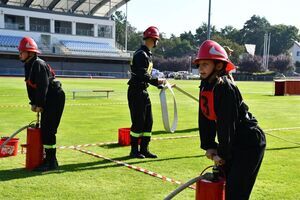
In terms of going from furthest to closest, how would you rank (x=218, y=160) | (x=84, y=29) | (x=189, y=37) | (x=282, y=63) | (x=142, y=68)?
(x=189, y=37) → (x=282, y=63) → (x=84, y=29) → (x=142, y=68) → (x=218, y=160)

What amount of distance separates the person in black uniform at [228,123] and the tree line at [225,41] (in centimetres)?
9423

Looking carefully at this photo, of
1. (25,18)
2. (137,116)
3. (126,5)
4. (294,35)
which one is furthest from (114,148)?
(294,35)

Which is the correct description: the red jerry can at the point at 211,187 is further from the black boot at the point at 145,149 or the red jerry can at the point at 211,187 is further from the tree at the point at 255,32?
the tree at the point at 255,32

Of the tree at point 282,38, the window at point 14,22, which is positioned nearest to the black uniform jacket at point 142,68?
the window at point 14,22

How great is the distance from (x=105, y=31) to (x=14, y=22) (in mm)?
16903

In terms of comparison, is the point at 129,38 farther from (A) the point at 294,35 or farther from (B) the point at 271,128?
(B) the point at 271,128

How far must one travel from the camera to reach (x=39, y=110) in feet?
21.5

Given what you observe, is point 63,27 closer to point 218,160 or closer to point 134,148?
point 134,148

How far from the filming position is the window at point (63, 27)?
234 ft

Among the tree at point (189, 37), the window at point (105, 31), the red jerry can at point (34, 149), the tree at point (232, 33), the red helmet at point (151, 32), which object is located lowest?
the red jerry can at point (34, 149)

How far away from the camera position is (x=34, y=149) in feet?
22.1

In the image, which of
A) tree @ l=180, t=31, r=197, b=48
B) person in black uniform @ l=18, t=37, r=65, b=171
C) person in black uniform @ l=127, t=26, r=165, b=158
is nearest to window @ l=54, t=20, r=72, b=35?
person in black uniform @ l=127, t=26, r=165, b=158

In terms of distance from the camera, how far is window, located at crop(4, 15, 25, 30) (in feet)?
218

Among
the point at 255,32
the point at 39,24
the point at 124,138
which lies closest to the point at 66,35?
the point at 39,24
